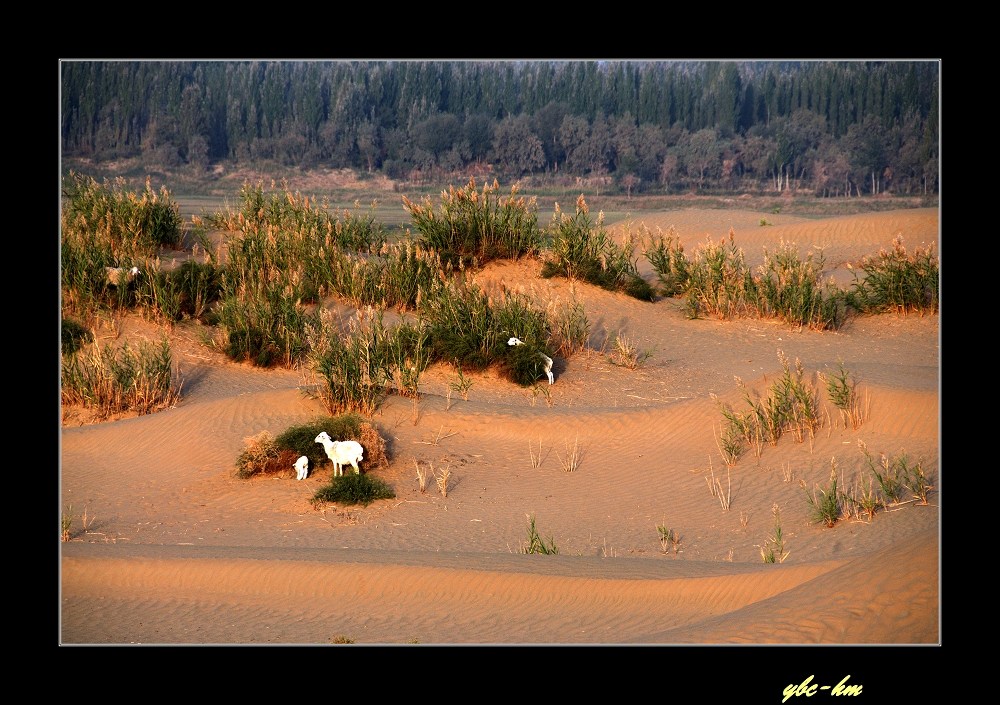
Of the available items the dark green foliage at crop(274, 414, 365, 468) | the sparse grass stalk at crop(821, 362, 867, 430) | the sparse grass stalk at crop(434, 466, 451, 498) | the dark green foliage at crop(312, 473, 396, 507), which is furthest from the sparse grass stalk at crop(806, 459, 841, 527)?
the dark green foliage at crop(274, 414, 365, 468)

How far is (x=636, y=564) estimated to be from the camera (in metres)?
7.46

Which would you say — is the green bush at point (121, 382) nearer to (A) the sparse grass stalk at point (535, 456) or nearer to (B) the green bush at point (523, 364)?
(B) the green bush at point (523, 364)

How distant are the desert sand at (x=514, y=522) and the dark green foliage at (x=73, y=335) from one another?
61 centimetres

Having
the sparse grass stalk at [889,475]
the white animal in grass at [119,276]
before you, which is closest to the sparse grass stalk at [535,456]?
the sparse grass stalk at [889,475]

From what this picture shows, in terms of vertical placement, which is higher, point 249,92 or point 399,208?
point 249,92

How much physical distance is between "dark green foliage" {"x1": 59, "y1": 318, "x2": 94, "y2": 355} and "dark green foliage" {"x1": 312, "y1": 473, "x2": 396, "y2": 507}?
5722 mm

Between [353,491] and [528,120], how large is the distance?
44000mm

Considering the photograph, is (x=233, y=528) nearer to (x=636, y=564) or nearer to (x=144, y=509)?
(x=144, y=509)

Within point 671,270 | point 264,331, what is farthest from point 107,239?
point 671,270

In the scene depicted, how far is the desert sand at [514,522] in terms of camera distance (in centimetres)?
639

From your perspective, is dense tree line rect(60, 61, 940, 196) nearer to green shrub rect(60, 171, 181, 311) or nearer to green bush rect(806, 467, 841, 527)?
green shrub rect(60, 171, 181, 311)

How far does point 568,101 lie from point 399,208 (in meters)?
15.8

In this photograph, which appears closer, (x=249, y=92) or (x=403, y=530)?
(x=403, y=530)

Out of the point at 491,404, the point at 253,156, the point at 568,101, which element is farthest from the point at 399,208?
the point at 491,404
